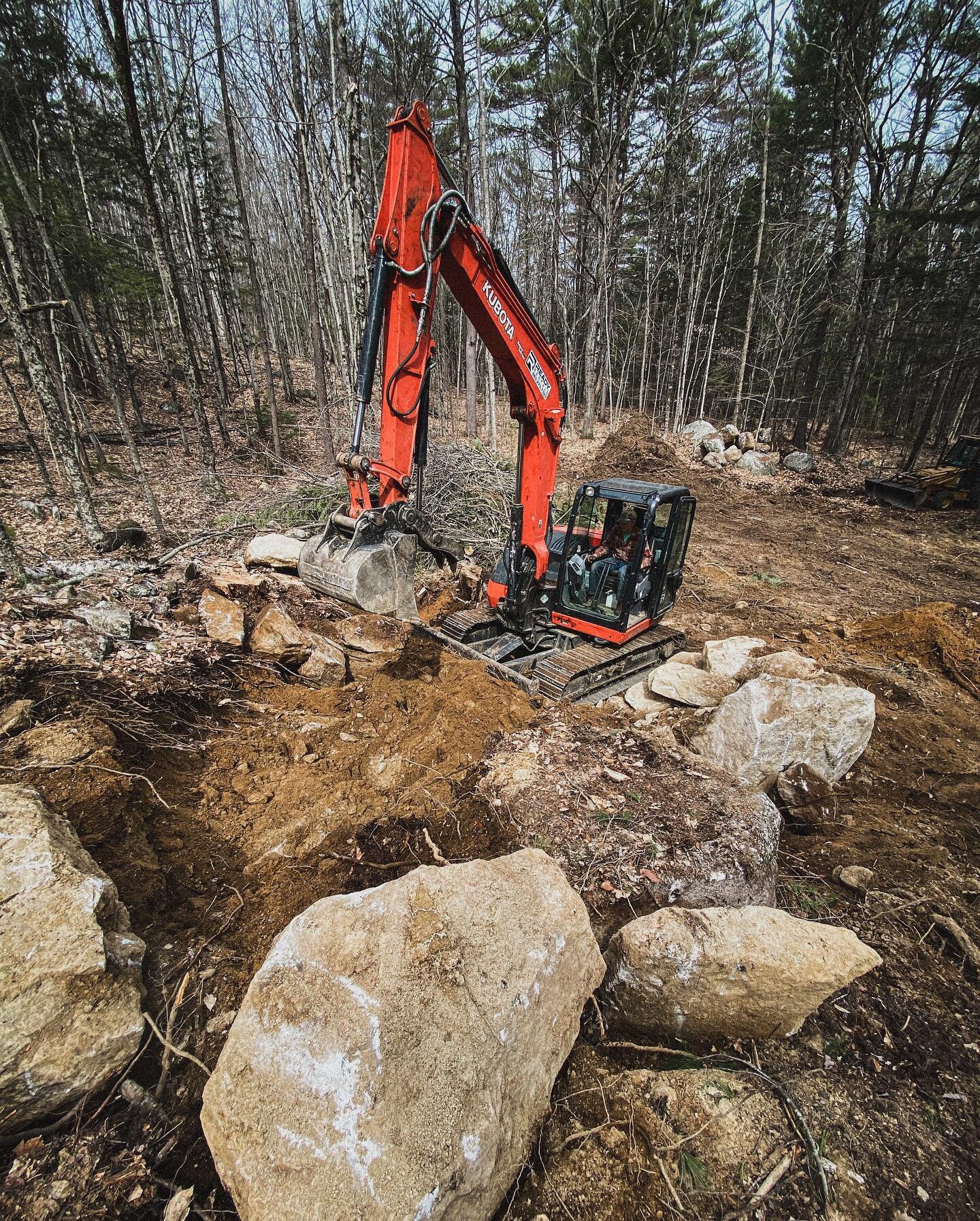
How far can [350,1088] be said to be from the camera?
157cm

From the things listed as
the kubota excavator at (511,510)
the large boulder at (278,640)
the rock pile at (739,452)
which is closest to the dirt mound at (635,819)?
the kubota excavator at (511,510)

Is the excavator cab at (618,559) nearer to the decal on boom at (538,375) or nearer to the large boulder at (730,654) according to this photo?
the large boulder at (730,654)

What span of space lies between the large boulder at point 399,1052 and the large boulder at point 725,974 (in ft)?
1.10

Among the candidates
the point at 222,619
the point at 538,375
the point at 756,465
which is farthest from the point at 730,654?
the point at 756,465

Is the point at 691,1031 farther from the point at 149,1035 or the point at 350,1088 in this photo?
the point at 149,1035

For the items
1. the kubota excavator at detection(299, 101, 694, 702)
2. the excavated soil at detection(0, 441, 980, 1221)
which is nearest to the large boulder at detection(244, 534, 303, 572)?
the excavated soil at detection(0, 441, 980, 1221)

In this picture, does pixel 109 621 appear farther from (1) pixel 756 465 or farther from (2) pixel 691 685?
(1) pixel 756 465

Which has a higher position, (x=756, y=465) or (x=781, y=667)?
(x=781, y=667)

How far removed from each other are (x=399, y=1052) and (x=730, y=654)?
15.7 feet

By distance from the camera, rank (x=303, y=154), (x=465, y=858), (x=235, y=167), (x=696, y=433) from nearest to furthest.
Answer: (x=465, y=858) → (x=303, y=154) → (x=235, y=167) → (x=696, y=433)

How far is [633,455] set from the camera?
57.2ft

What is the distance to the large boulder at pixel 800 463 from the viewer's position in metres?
Result: 17.9

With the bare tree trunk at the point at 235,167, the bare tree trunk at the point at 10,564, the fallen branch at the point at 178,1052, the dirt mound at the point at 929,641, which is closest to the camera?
the fallen branch at the point at 178,1052

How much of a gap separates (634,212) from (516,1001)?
1147 inches
